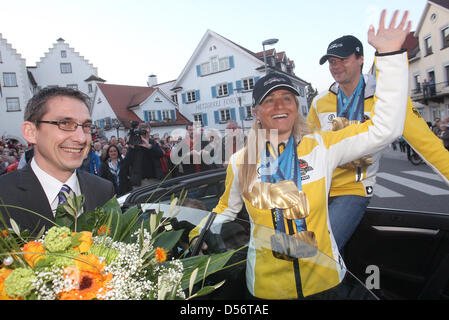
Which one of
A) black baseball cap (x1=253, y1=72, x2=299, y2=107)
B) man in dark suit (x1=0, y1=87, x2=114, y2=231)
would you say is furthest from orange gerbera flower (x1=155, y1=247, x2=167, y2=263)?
black baseball cap (x1=253, y1=72, x2=299, y2=107)

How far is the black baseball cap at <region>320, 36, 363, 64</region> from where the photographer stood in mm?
2553

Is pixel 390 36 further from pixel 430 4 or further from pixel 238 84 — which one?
pixel 430 4

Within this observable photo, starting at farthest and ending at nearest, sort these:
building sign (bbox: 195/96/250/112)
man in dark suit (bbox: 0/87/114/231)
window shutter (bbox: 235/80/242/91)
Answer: building sign (bbox: 195/96/250/112) → window shutter (bbox: 235/80/242/91) → man in dark suit (bbox: 0/87/114/231)

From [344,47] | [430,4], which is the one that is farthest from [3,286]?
[430,4]

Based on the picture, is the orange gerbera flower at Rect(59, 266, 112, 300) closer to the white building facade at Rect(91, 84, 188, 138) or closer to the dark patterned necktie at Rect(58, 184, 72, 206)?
the dark patterned necktie at Rect(58, 184, 72, 206)

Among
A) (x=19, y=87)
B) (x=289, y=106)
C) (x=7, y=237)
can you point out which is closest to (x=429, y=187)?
(x=289, y=106)

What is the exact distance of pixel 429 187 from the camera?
337 inches

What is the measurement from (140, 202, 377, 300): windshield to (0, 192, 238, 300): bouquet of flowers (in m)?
0.10

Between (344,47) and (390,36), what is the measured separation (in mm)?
870

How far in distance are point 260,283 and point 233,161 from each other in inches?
39.4

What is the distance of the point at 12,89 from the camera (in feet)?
A: 121

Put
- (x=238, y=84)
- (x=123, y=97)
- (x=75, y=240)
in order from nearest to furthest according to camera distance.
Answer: (x=75, y=240) → (x=238, y=84) → (x=123, y=97)

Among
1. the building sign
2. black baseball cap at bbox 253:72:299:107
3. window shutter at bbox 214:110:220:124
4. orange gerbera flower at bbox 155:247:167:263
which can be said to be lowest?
orange gerbera flower at bbox 155:247:167:263
